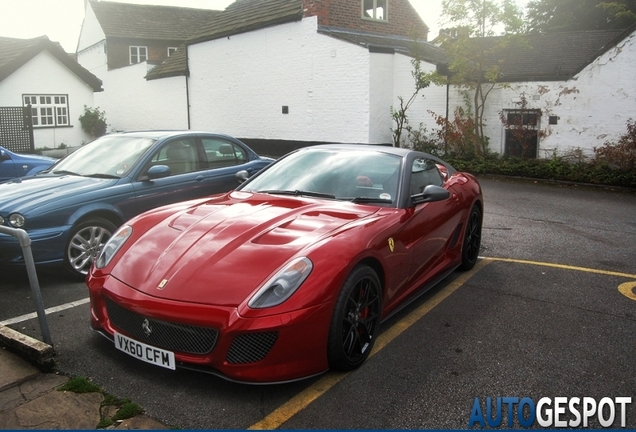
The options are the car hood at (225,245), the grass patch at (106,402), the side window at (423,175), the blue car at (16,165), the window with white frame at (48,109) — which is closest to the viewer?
the grass patch at (106,402)

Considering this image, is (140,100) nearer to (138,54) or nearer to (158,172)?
(138,54)

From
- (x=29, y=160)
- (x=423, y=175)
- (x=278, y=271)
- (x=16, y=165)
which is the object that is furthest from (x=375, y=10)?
(x=278, y=271)

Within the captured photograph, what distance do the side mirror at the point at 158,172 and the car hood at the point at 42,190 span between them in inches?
15.4


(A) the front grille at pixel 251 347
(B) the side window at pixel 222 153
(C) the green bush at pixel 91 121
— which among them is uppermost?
(C) the green bush at pixel 91 121

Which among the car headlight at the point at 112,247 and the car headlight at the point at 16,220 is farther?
the car headlight at the point at 16,220

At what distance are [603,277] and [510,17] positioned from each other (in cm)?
1136

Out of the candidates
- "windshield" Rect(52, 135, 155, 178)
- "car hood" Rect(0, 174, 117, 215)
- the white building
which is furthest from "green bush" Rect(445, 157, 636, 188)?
the white building

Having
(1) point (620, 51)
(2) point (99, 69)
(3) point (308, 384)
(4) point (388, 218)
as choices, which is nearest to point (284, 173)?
(4) point (388, 218)

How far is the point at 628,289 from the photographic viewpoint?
5816mm

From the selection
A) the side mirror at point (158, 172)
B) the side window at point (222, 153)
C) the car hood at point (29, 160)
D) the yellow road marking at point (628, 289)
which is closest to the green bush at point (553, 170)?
the yellow road marking at point (628, 289)

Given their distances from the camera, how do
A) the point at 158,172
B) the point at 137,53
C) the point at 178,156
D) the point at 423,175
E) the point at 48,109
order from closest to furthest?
the point at 423,175 < the point at 158,172 < the point at 178,156 < the point at 48,109 < the point at 137,53

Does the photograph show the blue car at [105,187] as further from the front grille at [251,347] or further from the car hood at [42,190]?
the front grille at [251,347]

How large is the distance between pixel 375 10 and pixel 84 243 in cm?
1817

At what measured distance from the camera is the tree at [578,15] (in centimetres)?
2689
